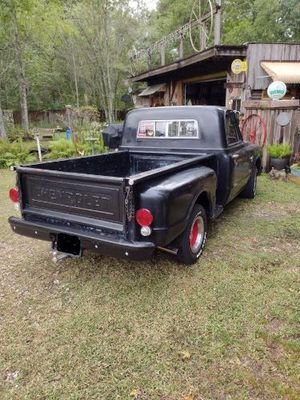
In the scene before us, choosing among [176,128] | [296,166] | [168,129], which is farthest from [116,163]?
[296,166]

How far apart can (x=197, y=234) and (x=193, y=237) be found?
93mm

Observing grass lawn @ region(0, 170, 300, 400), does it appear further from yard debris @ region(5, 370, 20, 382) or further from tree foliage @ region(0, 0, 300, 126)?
tree foliage @ region(0, 0, 300, 126)

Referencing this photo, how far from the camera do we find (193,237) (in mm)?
3619

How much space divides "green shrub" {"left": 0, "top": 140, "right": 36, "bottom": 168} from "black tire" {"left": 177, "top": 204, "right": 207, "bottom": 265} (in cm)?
777

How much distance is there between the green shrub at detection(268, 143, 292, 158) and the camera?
7367 millimetres

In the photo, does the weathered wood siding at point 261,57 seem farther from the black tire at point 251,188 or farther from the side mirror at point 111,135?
the black tire at point 251,188

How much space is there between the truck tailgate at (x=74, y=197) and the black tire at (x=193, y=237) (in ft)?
2.71

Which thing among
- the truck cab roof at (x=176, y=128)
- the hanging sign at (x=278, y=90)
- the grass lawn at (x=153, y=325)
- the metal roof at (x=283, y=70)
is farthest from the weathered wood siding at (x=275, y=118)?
the grass lawn at (x=153, y=325)

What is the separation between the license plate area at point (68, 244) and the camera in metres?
3.04

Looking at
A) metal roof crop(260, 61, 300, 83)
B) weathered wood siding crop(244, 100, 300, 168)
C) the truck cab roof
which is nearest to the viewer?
the truck cab roof

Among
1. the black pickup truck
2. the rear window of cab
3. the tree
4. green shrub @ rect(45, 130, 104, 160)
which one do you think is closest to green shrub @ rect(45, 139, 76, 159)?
green shrub @ rect(45, 130, 104, 160)

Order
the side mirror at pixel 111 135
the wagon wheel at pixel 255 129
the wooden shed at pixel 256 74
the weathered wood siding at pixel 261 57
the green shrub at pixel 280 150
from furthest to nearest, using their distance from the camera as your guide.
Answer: the weathered wood siding at pixel 261 57 < the side mirror at pixel 111 135 < the wagon wheel at pixel 255 129 < the wooden shed at pixel 256 74 < the green shrub at pixel 280 150

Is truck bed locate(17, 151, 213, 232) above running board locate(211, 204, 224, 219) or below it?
above

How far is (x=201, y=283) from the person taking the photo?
10.6 feet
